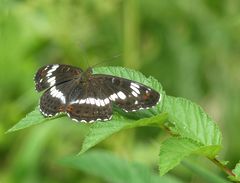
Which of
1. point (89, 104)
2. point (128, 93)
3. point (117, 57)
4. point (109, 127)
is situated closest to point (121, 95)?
point (128, 93)

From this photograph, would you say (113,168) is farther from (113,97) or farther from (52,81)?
(113,97)

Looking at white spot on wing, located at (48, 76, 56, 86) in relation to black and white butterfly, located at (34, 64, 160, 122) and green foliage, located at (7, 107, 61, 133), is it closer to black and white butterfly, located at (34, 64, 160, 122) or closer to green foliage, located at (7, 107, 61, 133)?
black and white butterfly, located at (34, 64, 160, 122)

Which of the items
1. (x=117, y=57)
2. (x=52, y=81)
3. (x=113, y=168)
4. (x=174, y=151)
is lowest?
(x=113, y=168)

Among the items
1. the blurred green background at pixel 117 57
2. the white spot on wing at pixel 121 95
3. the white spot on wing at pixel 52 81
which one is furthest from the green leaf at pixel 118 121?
the blurred green background at pixel 117 57

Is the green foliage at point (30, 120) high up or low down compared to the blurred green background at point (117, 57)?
up

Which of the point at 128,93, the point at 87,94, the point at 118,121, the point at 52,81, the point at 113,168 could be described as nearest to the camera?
the point at 118,121

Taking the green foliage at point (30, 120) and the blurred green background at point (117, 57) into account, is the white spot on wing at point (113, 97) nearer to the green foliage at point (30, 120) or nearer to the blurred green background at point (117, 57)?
the green foliage at point (30, 120)

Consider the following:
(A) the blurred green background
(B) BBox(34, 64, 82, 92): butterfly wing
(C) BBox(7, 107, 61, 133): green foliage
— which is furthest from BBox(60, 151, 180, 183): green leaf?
(C) BBox(7, 107, 61, 133): green foliage
